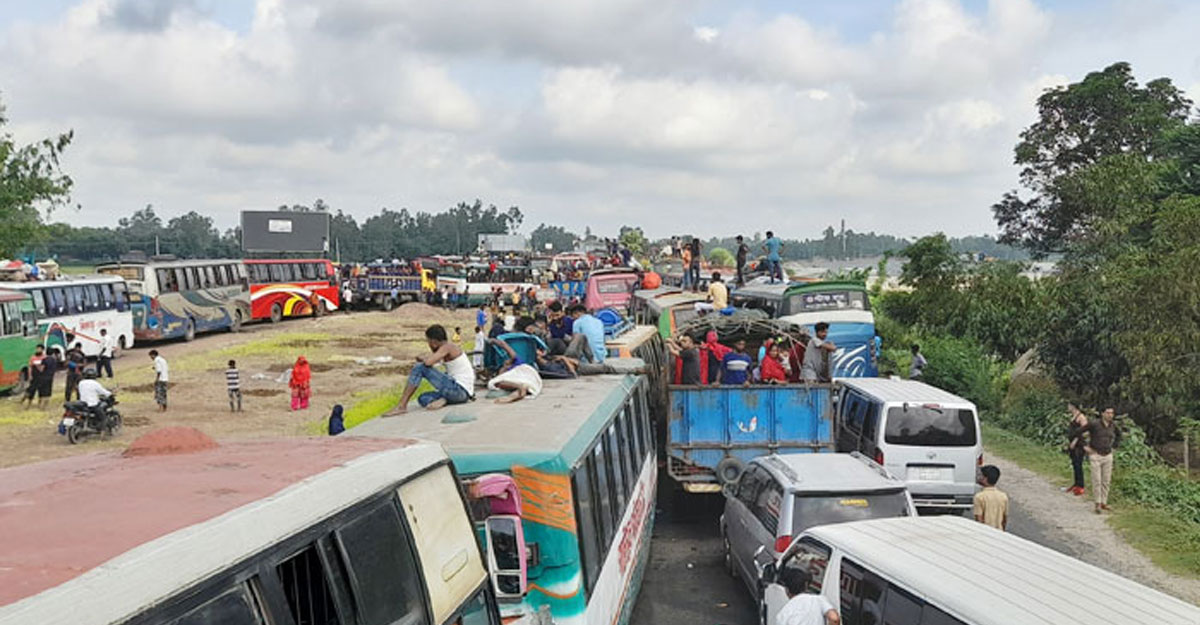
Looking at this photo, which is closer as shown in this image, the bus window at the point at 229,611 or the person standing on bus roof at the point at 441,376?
the bus window at the point at 229,611

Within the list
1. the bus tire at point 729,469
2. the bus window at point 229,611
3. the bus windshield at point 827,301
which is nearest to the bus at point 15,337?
the bus windshield at point 827,301

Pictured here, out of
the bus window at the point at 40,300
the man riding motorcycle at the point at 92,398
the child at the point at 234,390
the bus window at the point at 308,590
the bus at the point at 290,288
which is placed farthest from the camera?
the bus at the point at 290,288

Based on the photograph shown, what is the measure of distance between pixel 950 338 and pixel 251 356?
23.1 m

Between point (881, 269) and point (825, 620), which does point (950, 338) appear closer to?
point (881, 269)

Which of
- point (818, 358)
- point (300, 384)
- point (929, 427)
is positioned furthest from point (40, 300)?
point (929, 427)

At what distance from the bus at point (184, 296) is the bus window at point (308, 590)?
36.7 meters

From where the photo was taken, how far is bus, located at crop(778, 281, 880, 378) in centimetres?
2100

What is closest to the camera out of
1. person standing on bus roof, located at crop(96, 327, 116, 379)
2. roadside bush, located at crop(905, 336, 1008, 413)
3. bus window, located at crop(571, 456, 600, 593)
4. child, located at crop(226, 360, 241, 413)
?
bus window, located at crop(571, 456, 600, 593)

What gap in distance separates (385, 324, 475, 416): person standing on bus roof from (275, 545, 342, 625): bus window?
4265 millimetres

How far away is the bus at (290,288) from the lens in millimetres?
46469

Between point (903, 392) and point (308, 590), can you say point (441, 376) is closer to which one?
point (308, 590)

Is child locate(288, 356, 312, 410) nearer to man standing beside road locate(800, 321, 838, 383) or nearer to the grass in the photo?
man standing beside road locate(800, 321, 838, 383)

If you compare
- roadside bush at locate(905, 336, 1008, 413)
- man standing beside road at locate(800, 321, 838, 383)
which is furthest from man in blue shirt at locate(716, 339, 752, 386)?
roadside bush at locate(905, 336, 1008, 413)

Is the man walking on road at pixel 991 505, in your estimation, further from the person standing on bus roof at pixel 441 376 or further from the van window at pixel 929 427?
the person standing on bus roof at pixel 441 376
